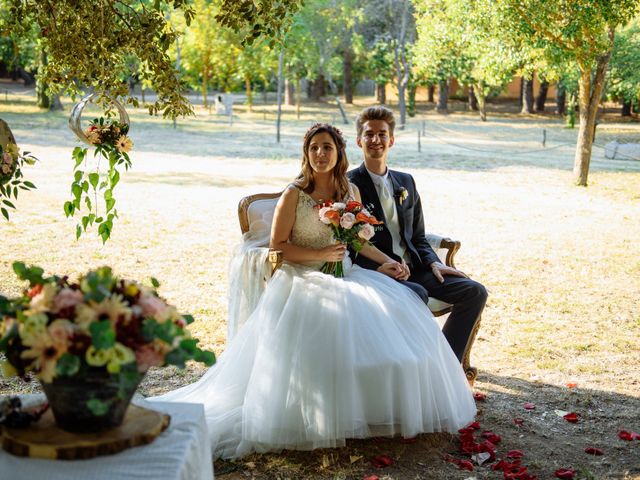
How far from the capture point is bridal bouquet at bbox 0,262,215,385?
230 centimetres

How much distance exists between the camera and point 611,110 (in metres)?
47.2

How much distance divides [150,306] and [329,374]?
193 cm

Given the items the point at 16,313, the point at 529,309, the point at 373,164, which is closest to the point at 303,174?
→ the point at 373,164

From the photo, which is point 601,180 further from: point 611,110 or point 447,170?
point 611,110

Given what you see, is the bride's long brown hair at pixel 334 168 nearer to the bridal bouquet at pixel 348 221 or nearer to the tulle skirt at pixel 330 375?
the bridal bouquet at pixel 348 221

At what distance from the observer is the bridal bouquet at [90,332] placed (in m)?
2.30

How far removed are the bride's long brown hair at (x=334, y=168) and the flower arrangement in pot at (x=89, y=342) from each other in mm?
2607

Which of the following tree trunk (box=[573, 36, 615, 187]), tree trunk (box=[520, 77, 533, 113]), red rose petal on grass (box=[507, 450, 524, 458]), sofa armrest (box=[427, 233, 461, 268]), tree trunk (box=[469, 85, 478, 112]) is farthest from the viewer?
tree trunk (box=[469, 85, 478, 112])

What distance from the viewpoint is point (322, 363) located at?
426 centimetres

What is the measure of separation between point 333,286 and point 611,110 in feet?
153

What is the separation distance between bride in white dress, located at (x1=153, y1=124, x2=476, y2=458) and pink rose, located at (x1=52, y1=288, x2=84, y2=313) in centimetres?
206

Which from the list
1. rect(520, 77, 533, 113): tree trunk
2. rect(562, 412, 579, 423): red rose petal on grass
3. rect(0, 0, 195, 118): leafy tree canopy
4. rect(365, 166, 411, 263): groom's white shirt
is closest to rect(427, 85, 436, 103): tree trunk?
rect(520, 77, 533, 113): tree trunk

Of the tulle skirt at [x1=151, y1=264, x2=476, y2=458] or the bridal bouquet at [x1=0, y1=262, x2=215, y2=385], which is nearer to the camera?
the bridal bouquet at [x1=0, y1=262, x2=215, y2=385]

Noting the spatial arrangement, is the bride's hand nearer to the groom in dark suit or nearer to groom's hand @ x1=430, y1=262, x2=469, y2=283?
the groom in dark suit
